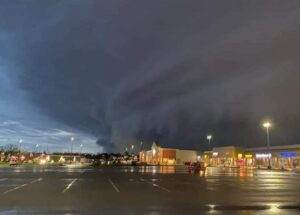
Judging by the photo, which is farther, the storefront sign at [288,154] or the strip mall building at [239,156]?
the strip mall building at [239,156]

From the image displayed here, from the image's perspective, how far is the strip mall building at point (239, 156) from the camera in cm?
10225

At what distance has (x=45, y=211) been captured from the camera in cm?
1617

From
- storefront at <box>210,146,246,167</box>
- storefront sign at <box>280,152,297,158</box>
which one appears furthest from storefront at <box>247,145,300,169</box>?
storefront at <box>210,146,246,167</box>

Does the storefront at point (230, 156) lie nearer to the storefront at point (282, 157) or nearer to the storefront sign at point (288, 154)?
the storefront at point (282, 157)

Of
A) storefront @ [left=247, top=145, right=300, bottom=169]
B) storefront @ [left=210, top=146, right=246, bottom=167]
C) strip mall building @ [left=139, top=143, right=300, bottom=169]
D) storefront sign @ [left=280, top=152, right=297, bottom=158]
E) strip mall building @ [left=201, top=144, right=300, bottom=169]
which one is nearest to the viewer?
storefront @ [left=247, top=145, right=300, bottom=169]

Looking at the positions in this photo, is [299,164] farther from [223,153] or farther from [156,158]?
→ [156,158]

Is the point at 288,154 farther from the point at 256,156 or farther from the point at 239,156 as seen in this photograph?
the point at 239,156

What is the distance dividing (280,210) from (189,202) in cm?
472

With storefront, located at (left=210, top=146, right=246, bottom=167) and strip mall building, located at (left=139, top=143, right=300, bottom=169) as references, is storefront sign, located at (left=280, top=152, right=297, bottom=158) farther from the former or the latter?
storefront, located at (left=210, top=146, right=246, bottom=167)

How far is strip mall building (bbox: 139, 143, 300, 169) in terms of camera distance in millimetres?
102250

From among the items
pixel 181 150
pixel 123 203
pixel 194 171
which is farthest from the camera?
pixel 181 150

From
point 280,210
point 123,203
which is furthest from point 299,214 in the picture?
point 123,203

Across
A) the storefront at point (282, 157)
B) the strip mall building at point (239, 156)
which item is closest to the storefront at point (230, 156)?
the strip mall building at point (239, 156)

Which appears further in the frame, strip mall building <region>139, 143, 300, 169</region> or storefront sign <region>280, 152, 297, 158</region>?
strip mall building <region>139, 143, 300, 169</region>
